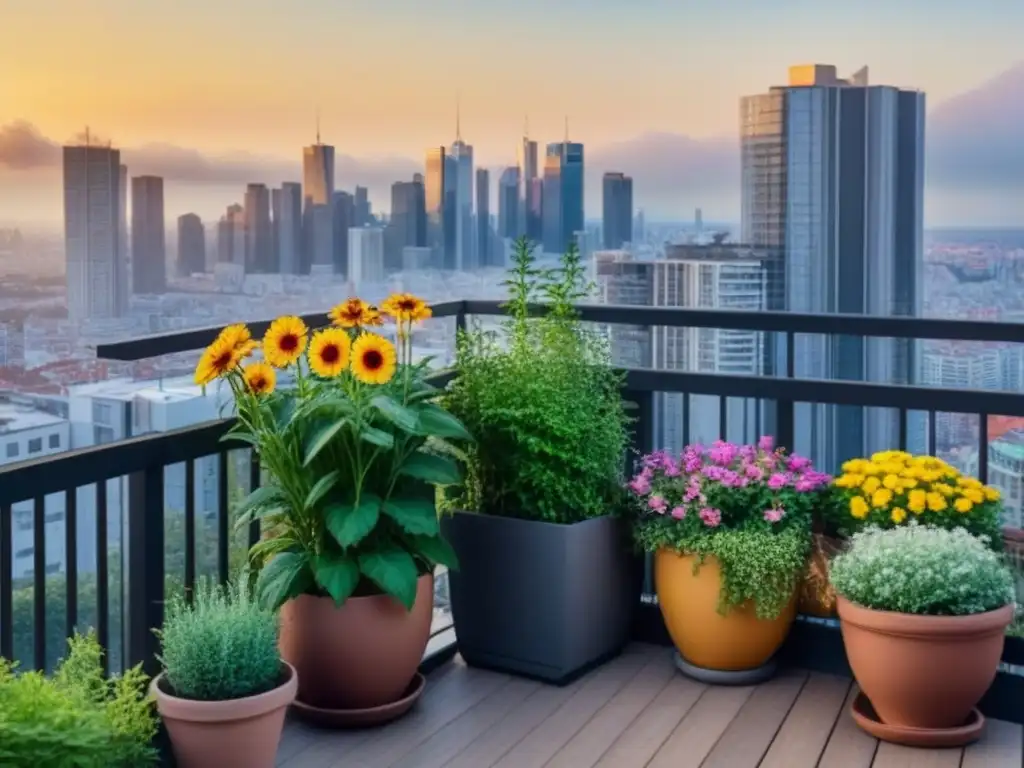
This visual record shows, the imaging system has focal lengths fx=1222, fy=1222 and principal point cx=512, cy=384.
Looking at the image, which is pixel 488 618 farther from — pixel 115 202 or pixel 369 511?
pixel 115 202

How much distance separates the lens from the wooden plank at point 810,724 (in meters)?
3.09

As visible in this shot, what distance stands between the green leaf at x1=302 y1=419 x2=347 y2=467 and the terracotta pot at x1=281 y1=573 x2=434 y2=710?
0.39 metres

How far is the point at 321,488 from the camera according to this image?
3.07 metres

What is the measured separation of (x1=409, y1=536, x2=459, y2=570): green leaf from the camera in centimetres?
326

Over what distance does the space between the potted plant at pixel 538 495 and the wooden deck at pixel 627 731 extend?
5.1 inches

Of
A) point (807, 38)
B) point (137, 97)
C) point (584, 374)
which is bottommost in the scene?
point (584, 374)

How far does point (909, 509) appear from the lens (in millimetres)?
3338

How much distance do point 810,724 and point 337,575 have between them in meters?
1.35

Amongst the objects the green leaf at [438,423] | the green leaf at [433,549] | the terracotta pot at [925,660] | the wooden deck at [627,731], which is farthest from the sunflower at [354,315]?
the terracotta pot at [925,660]

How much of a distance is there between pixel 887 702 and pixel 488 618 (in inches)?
46.3

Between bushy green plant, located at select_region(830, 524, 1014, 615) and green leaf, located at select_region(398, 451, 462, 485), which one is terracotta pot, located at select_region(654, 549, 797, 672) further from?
green leaf, located at select_region(398, 451, 462, 485)

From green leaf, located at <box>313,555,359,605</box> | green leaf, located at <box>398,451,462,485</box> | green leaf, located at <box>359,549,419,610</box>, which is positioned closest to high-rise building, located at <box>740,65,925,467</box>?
green leaf, located at <box>398,451,462,485</box>

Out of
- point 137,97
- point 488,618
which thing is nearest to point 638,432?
point 488,618

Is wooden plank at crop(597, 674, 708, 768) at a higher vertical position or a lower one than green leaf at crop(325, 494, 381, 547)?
lower
